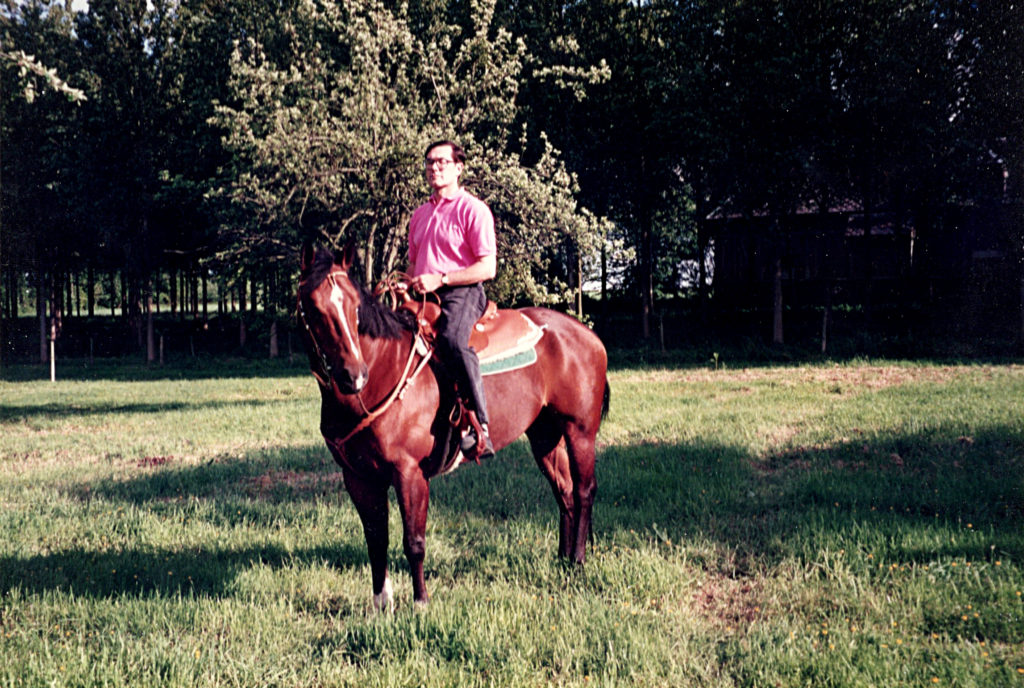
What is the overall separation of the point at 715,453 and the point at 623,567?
4.82 m

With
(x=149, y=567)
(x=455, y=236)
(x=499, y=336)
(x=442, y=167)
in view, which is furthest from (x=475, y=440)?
(x=149, y=567)

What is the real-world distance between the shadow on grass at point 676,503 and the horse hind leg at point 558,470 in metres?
0.33

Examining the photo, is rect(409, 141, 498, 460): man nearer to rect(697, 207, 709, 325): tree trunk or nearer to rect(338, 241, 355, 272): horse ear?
rect(338, 241, 355, 272): horse ear

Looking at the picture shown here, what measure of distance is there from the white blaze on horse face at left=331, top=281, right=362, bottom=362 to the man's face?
1.25 m

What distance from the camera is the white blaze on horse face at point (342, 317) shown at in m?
4.33

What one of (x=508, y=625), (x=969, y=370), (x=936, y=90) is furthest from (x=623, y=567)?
(x=936, y=90)

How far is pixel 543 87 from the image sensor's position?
96.9ft

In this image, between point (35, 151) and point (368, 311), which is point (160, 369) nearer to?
point (35, 151)

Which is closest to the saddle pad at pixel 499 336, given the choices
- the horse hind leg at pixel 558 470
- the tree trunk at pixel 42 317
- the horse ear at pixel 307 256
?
the horse hind leg at pixel 558 470

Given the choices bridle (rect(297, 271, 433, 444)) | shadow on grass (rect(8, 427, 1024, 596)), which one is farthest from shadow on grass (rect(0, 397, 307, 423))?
bridle (rect(297, 271, 433, 444))

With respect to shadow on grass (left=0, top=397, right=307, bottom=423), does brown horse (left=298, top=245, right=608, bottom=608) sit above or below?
above

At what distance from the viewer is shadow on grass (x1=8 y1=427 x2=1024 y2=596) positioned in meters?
6.18

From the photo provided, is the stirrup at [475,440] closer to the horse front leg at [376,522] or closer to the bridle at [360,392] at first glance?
the bridle at [360,392]

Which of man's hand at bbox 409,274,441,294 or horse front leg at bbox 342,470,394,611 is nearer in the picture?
man's hand at bbox 409,274,441,294
